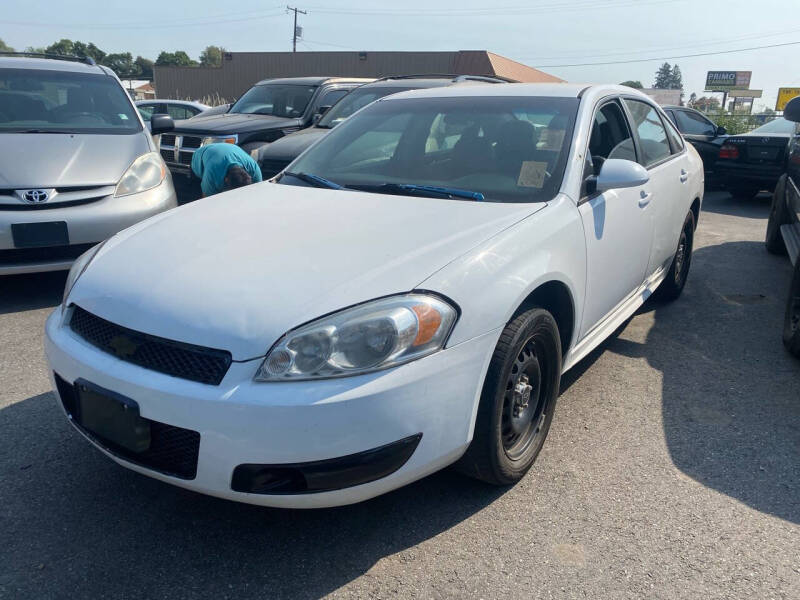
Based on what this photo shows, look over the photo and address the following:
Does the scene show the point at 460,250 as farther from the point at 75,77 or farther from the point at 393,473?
the point at 75,77

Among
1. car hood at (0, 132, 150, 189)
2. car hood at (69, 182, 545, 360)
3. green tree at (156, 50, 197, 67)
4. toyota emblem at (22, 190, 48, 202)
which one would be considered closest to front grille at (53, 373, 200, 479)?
car hood at (69, 182, 545, 360)

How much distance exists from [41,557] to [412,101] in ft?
9.20

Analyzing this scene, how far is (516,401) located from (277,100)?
24.8 feet

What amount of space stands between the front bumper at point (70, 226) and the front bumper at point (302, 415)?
281cm

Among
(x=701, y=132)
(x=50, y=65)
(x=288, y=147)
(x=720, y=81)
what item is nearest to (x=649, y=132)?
(x=288, y=147)

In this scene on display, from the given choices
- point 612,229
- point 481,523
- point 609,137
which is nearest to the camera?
point 481,523

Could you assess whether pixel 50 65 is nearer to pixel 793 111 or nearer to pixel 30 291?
pixel 30 291

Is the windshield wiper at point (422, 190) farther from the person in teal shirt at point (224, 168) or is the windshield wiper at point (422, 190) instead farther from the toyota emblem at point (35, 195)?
the toyota emblem at point (35, 195)

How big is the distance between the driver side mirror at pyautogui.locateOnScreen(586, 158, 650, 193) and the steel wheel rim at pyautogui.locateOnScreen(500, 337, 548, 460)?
83cm

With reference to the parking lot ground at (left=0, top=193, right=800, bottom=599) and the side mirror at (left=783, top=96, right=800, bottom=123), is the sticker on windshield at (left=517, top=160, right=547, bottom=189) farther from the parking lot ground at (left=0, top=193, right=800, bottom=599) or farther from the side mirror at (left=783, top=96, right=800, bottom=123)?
the side mirror at (left=783, top=96, right=800, bottom=123)

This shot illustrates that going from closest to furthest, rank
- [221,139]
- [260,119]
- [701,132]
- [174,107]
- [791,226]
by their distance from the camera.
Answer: [791,226] → [221,139] → [260,119] → [701,132] → [174,107]

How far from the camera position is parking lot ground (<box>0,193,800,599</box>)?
2.17 m

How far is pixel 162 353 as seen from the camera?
2.11 metres

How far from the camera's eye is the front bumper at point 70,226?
4.48 m
